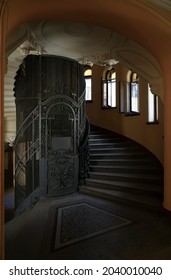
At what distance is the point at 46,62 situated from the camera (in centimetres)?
554

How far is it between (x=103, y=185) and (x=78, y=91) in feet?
8.15

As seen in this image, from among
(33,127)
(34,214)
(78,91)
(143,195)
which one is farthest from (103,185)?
(78,91)

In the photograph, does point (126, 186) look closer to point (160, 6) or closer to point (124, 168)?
point (124, 168)

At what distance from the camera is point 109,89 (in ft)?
29.4

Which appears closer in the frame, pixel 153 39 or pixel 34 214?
pixel 153 39

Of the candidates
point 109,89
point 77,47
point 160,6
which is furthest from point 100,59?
point 109,89

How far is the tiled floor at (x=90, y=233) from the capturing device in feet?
8.95

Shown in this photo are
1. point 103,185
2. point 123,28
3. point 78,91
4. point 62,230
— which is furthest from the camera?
point 78,91

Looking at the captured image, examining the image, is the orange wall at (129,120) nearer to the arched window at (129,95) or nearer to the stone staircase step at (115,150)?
the arched window at (129,95)

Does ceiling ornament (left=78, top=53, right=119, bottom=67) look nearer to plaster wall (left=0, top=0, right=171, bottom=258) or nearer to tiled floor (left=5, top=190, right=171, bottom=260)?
plaster wall (left=0, top=0, right=171, bottom=258)

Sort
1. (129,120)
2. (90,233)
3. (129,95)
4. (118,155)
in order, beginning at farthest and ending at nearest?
1. (129,95)
2. (129,120)
3. (118,155)
4. (90,233)

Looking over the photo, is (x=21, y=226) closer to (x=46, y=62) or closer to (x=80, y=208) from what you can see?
(x=80, y=208)

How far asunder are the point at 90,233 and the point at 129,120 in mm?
4882

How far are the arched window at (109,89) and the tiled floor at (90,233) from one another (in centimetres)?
500
